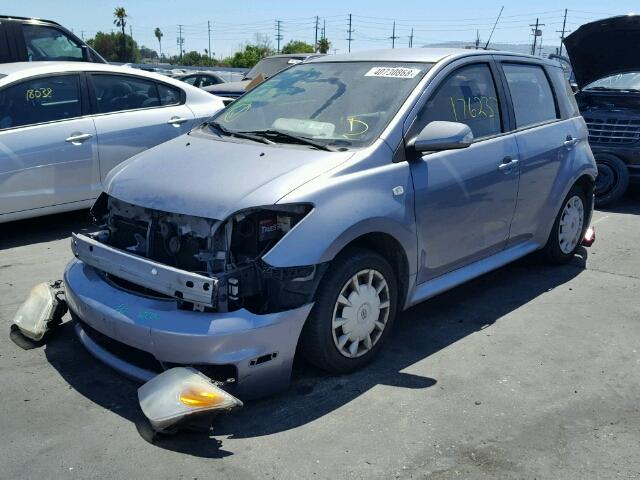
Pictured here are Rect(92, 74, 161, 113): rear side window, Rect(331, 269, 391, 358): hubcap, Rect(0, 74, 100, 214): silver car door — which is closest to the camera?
Rect(331, 269, 391, 358): hubcap

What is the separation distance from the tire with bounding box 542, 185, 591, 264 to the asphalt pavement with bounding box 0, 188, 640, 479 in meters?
0.87

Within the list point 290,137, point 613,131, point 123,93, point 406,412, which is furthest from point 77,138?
point 613,131

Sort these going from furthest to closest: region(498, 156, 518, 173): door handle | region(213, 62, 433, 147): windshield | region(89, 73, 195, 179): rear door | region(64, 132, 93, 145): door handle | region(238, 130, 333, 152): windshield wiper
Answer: region(89, 73, 195, 179): rear door < region(64, 132, 93, 145): door handle < region(498, 156, 518, 173): door handle < region(213, 62, 433, 147): windshield < region(238, 130, 333, 152): windshield wiper

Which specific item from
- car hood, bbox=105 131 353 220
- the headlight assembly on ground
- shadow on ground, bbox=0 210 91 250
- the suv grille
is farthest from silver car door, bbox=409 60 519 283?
the suv grille

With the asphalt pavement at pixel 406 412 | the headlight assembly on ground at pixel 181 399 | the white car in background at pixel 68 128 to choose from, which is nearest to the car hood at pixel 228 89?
the white car in background at pixel 68 128

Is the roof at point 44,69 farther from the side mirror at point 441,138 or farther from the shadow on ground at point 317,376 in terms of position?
the side mirror at point 441,138

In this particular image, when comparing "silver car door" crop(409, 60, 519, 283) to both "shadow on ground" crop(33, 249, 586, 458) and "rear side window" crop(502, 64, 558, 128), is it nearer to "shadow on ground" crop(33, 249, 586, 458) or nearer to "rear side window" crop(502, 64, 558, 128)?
"rear side window" crop(502, 64, 558, 128)

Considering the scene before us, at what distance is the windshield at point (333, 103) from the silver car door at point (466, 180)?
23 centimetres

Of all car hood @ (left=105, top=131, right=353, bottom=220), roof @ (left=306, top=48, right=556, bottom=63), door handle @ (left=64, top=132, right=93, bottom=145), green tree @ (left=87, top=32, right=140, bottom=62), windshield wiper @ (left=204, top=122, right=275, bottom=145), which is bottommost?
green tree @ (left=87, top=32, right=140, bottom=62)

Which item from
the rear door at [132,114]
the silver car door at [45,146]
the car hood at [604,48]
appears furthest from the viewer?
the car hood at [604,48]

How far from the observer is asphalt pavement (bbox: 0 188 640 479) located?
2.93 m

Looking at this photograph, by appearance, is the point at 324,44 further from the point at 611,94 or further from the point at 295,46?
the point at 611,94

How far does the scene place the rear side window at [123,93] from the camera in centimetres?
653

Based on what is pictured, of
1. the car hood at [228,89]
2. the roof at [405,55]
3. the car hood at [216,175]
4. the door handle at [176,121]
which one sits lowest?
the car hood at [228,89]
